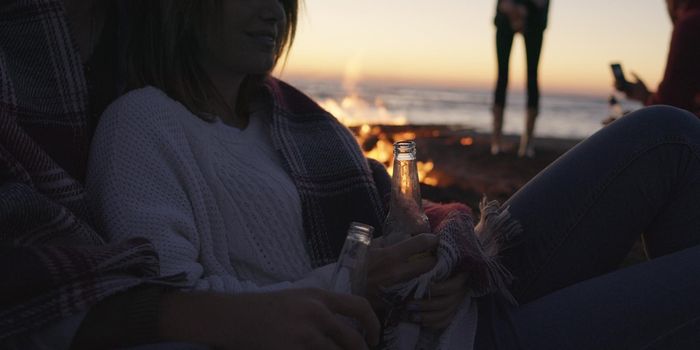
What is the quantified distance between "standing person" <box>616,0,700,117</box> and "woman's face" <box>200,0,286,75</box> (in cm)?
224

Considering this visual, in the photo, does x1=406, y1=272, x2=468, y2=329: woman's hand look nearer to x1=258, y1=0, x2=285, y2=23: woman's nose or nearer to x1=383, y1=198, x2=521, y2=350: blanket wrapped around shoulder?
x1=383, y1=198, x2=521, y2=350: blanket wrapped around shoulder

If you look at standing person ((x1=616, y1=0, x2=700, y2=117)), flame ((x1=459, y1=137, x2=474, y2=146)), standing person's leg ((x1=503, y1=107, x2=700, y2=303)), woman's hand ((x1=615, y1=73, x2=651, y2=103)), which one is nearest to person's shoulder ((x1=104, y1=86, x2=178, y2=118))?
standing person's leg ((x1=503, y1=107, x2=700, y2=303))

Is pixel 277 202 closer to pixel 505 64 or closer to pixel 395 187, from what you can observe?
pixel 395 187

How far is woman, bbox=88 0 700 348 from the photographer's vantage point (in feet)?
5.12

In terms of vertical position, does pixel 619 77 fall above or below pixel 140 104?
below

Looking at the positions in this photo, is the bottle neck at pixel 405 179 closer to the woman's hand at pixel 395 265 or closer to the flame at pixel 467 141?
the woman's hand at pixel 395 265

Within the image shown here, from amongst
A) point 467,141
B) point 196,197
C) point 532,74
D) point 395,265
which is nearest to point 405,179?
point 395,265

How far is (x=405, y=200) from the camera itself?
5.61 feet

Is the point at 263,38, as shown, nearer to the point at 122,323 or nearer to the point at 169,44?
the point at 169,44

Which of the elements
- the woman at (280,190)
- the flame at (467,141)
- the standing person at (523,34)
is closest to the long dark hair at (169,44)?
the woman at (280,190)

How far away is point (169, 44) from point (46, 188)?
723mm

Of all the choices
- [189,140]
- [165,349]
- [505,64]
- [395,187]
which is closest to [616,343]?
[395,187]

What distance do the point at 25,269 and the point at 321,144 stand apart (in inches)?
48.2

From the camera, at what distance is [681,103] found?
11.2ft
